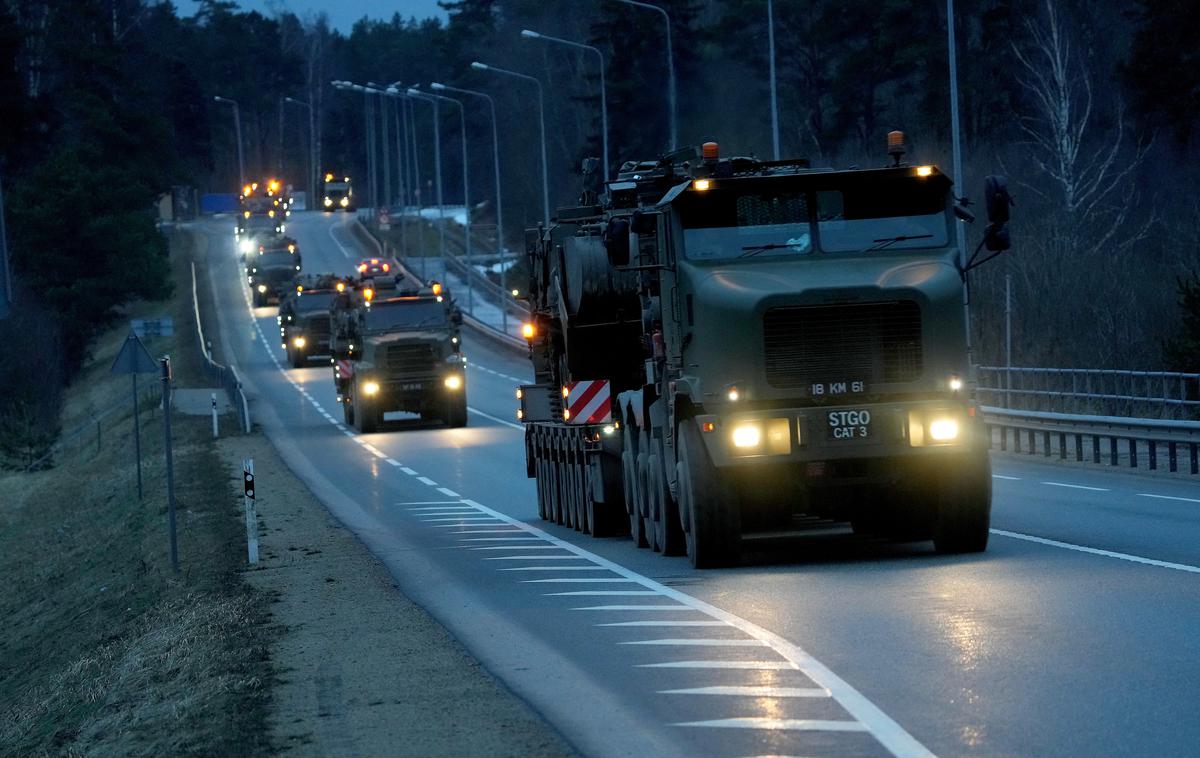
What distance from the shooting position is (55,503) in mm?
44625

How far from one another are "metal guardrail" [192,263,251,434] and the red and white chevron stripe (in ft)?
97.6

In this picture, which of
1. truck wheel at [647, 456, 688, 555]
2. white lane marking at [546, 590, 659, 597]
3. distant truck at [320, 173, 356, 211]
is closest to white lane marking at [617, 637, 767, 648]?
white lane marking at [546, 590, 659, 597]

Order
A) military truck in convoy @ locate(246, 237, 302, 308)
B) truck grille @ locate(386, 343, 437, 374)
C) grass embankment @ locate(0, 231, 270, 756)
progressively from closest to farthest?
grass embankment @ locate(0, 231, 270, 756), truck grille @ locate(386, 343, 437, 374), military truck in convoy @ locate(246, 237, 302, 308)

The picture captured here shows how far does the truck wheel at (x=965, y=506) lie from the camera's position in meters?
17.0

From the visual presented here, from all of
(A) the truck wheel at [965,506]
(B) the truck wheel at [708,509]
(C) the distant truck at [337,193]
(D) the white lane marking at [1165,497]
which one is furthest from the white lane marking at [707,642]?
(C) the distant truck at [337,193]

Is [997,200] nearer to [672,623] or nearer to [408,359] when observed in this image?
[672,623]

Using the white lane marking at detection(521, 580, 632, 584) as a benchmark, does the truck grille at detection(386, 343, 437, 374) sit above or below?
above

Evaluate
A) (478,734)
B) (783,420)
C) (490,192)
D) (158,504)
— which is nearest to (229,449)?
(158,504)

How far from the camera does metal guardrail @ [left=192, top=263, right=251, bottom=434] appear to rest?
52.4 meters

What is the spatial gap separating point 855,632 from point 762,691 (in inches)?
84.5

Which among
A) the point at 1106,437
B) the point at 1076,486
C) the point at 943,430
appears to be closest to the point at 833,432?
the point at 943,430

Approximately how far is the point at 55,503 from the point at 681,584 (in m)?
30.9

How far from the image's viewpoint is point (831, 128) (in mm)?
81062

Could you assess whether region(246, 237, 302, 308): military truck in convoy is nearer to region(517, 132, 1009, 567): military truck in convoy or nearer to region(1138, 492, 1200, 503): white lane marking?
region(1138, 492, 1200, 503): white lane marking
